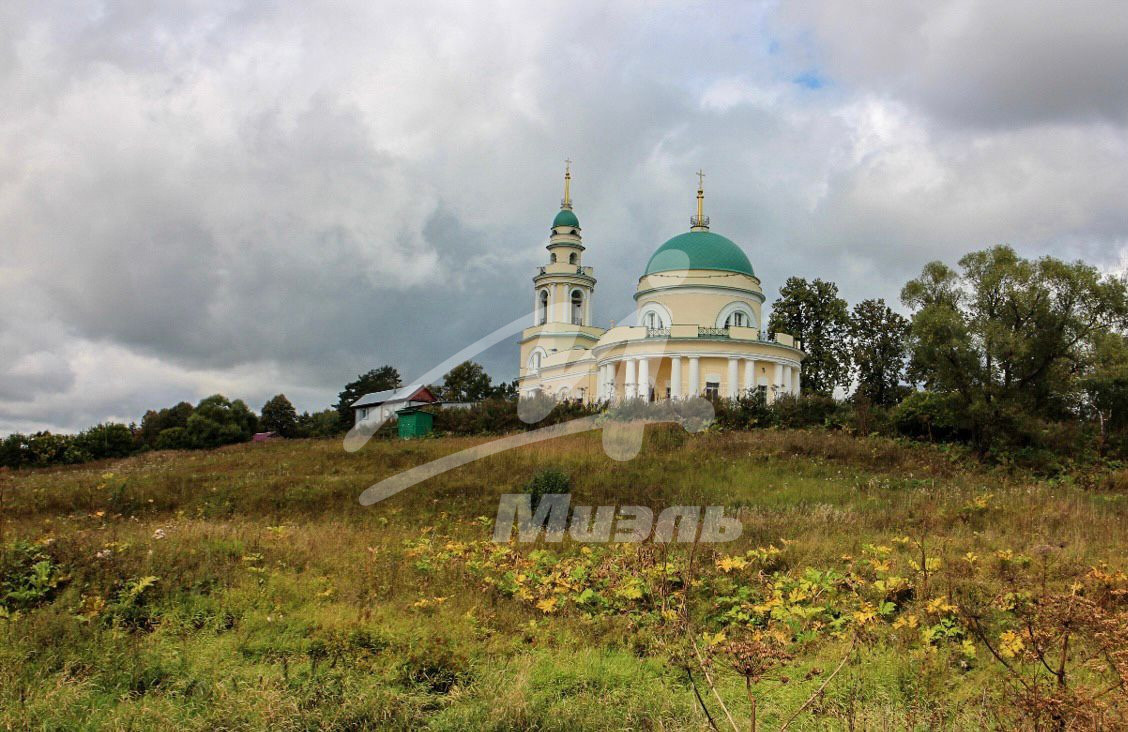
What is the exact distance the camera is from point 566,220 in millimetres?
51562

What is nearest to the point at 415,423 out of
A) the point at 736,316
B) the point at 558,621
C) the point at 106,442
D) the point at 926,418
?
the point at 106,442

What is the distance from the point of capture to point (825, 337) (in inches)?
1752

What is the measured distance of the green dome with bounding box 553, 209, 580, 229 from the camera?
5144 cm

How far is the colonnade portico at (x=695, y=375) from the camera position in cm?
3719

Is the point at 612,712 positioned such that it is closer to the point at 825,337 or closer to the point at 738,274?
the point at 738,274

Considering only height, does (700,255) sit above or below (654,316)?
above

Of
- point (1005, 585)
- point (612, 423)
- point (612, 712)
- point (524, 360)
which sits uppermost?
point (524, 360)

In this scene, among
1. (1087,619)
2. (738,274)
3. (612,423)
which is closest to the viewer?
(1087,619)

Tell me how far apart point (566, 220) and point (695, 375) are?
714 inches

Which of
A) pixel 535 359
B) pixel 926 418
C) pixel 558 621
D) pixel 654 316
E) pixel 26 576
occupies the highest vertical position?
pixel 654 316

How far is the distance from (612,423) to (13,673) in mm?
20981

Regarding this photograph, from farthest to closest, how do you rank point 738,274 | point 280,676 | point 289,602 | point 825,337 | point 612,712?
point 825,337 < point 738,274 < point 289,602 < point 280,676 < point 612,712

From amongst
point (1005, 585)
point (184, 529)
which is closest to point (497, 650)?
point (1005, 585)

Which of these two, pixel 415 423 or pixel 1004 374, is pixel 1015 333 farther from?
pixel 415 423
